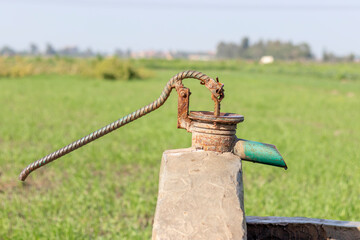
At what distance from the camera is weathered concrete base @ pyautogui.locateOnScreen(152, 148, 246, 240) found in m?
1.20

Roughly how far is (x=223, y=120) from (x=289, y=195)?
3.33m

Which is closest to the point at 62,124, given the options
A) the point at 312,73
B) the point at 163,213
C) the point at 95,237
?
the point at 95,237

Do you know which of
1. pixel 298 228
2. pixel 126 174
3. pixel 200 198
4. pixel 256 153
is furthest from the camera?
pixel 126 174

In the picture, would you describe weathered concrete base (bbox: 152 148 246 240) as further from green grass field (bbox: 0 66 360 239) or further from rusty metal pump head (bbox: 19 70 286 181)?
green grass field (bbox: 0 66 360 239)

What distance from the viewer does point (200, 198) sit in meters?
1.29

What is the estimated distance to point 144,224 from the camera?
3.73m

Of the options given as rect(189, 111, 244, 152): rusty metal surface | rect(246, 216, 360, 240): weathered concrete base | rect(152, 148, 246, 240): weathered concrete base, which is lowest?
rect(246, 216, 360, 240): weathered concrete base

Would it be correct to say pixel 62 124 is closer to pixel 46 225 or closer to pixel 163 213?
pixel 46 225

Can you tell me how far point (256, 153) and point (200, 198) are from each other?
1.33 ft

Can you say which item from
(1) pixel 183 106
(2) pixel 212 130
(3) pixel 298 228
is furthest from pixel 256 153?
(3) pixel 298 228

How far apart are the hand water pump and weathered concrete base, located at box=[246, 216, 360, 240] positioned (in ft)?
1.50

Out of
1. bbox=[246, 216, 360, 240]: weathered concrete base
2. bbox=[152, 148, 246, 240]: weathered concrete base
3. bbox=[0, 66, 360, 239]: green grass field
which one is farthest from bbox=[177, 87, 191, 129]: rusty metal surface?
bbox=[0, 66, 360, 239]: green grass field

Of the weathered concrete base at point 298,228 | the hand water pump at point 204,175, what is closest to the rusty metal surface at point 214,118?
the hand water pump at point 204,175

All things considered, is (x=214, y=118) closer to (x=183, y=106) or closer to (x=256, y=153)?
(x=183, y=106)
